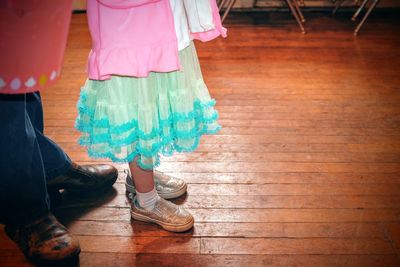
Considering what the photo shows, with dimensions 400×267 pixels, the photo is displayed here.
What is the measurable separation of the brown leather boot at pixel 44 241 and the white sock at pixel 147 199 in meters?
0.25

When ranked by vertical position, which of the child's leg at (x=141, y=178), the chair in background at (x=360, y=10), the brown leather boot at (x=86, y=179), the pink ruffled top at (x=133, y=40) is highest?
the pink ruffled top at (x=133, y=40)

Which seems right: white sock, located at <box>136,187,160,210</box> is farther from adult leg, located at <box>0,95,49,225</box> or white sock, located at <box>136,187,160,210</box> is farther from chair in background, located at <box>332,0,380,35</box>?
chair in background, located at <box>332,0,380,35</box>

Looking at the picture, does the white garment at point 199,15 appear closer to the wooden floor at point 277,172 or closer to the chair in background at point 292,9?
the wooden floor at point 277,172

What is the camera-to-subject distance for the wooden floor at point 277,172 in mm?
1296

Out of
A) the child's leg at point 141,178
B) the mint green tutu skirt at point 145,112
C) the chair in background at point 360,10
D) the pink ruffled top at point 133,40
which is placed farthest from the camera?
the chair in background at point 360,10

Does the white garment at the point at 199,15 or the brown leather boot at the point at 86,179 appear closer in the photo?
the white garment at the point at 199,15

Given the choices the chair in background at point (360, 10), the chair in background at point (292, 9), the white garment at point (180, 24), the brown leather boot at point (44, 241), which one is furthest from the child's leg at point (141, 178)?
the chair in background at point (360, 10)

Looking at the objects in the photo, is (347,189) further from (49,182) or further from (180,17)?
(49,182)

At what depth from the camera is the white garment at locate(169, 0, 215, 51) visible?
41.2 inches

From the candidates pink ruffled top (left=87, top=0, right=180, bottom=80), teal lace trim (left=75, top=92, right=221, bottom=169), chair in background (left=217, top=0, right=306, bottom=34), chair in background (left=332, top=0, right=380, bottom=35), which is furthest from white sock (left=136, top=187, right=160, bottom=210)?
chair in background (left=332, top=0, right=380, bottom=35)

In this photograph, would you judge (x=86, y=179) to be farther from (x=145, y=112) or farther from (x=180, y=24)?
(x=180, y=24)

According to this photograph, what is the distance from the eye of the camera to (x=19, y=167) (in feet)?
3.71

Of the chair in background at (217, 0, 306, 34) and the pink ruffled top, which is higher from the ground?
the pink ruffled top

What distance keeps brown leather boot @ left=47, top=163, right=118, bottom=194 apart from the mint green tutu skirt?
269 mm
